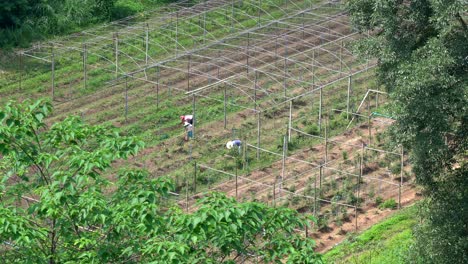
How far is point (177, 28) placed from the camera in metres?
48.3

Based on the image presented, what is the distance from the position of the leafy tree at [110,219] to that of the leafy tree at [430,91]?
7.08 metres

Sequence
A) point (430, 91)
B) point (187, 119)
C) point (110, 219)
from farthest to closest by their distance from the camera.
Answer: point (187, 119)
point (430, 91)
point (110, 219)

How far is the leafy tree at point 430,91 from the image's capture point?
76.9ft

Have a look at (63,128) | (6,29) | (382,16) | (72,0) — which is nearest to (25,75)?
(6,29)

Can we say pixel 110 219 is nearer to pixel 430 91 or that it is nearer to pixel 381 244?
pixel 430 91

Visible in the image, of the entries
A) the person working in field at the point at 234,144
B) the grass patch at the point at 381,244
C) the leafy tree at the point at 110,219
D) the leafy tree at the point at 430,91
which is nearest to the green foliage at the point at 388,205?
the grass patch at the point at 381,244

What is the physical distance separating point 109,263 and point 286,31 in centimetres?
3141

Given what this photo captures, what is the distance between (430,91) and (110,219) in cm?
933

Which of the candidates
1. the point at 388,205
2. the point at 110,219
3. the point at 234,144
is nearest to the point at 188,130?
the point at 234,144

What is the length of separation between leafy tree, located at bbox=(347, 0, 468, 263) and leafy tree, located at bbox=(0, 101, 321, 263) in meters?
7.08

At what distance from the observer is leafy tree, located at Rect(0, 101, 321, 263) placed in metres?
16.0

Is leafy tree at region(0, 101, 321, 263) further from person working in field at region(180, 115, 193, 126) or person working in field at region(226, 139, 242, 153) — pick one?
person working in field at region(180, 115, 193, 126)

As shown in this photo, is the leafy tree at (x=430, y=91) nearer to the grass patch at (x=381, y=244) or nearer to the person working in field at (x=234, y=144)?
the grass patch at (x=381, y=244)

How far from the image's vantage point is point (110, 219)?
654 inches
